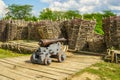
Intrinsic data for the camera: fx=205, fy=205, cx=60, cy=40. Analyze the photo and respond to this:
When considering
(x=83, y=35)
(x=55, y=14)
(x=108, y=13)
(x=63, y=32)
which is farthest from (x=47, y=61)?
(x=55, y=14)

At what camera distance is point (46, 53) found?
10305 mm

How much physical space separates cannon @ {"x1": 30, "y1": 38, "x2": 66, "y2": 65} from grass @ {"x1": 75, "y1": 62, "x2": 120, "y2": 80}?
6.54 ft

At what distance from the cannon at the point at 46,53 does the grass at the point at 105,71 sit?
1992 millimetres

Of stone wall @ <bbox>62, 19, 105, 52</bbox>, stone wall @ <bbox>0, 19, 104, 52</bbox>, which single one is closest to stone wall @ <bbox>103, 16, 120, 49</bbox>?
stone wall @ <bbox>0, 19, 104, 52</bbox>

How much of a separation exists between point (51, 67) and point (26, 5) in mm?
55968

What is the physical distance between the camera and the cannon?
10148 mm

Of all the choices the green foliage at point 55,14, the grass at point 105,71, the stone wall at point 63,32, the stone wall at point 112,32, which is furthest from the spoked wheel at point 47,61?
the green foliage at point 55,14

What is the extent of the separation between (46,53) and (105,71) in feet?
9.85

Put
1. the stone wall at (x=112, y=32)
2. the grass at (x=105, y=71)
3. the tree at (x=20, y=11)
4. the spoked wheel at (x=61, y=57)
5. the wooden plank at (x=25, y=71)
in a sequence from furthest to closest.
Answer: the tree at (x=20, y=11) → the stone wall at (x=112, y=32) → the spoked wheel at (x=61, y=57) → the grass at (x=105, y=71) → the wooden plank at (x=25, y=71)

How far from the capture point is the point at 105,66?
33.6 feet

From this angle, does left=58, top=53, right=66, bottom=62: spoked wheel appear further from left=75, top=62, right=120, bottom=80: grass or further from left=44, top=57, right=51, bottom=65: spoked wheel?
left=75, top=62, right=120, bottom=80: grass

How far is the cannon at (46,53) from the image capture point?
10.1 metres

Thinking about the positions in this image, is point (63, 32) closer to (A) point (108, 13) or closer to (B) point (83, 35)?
(B) point (83, 35)

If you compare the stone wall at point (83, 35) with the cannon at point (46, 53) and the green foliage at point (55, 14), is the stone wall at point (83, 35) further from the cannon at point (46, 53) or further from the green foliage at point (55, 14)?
the green foliage at point (55, 14)
